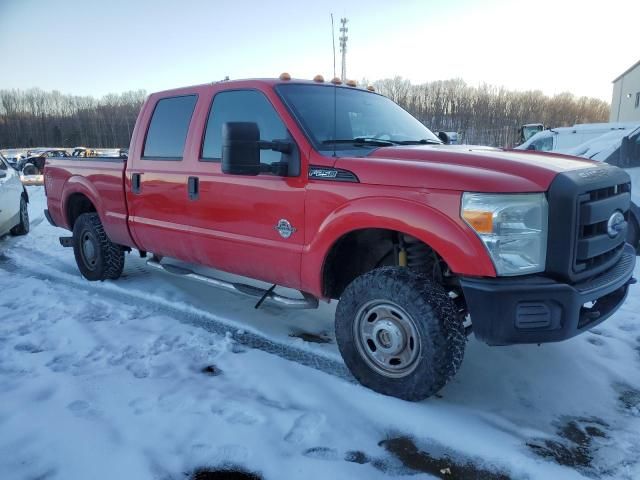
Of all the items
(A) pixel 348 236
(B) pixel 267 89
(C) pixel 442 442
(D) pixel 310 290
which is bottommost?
(C) pixel 442 442

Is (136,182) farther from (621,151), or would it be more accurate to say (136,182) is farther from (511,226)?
(621,151)

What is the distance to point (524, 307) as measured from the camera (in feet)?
7.93

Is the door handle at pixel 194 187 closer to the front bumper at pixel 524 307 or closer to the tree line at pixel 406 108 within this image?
the front bumper at pixel 524 307

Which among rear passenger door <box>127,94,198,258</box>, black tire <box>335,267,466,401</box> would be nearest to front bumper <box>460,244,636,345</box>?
black tire <box>335,267,466,401</box>

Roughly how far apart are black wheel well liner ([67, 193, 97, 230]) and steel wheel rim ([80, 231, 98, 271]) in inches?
14.3

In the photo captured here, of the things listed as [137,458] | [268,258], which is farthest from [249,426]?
[268,258]

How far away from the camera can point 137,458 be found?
2.32m

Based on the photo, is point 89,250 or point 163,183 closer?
point 163,183

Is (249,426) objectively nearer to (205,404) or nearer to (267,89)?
(205,404)

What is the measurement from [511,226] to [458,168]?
43 centimetres

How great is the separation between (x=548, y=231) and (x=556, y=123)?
64.0 m

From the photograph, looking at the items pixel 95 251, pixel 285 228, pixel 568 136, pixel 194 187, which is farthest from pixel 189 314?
pixel 568 136

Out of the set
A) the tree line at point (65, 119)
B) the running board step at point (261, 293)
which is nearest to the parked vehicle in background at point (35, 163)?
the running board step at point (261, 293)

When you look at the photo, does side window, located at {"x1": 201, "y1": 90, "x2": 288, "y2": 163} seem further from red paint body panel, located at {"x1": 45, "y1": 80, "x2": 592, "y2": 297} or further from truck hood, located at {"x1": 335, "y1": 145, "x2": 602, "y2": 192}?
truck hood, located at {"x1": 335, "y1": 145, "x2": 602, "y2": 192}
